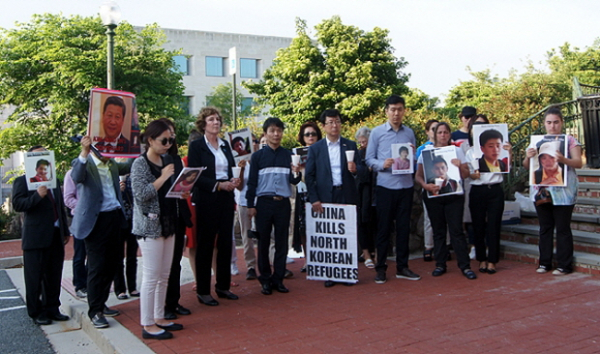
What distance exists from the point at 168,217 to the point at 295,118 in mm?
26409

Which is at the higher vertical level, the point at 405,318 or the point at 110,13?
the point at 110,13

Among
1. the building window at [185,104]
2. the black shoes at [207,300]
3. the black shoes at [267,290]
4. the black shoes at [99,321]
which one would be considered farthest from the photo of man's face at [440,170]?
the building window at [185,104]

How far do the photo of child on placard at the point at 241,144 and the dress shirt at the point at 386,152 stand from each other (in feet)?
5.15

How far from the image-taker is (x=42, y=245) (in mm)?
6223

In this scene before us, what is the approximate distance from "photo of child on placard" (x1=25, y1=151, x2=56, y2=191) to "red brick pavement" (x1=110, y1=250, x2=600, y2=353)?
165 cm

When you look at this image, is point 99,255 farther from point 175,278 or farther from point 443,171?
point 443,171

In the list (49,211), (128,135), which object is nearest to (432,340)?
(128,135)

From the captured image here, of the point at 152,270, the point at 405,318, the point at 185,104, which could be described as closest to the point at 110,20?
the point at 152,270

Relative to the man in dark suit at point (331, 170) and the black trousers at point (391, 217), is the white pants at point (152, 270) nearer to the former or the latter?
the man in dark suit at point (331, 170)

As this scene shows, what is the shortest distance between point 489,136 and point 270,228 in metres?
3.09

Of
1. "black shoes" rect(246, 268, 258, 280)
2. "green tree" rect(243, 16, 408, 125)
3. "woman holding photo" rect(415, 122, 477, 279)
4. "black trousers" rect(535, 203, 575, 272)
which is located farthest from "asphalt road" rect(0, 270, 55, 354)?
"green tree" rect(243, 16, 408, 125)

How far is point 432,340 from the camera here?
4.82 m

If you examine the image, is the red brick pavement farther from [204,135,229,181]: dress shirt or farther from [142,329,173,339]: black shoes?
[204,135,229,181]: dress shirt

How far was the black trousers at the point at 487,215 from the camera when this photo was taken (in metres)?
7.41
